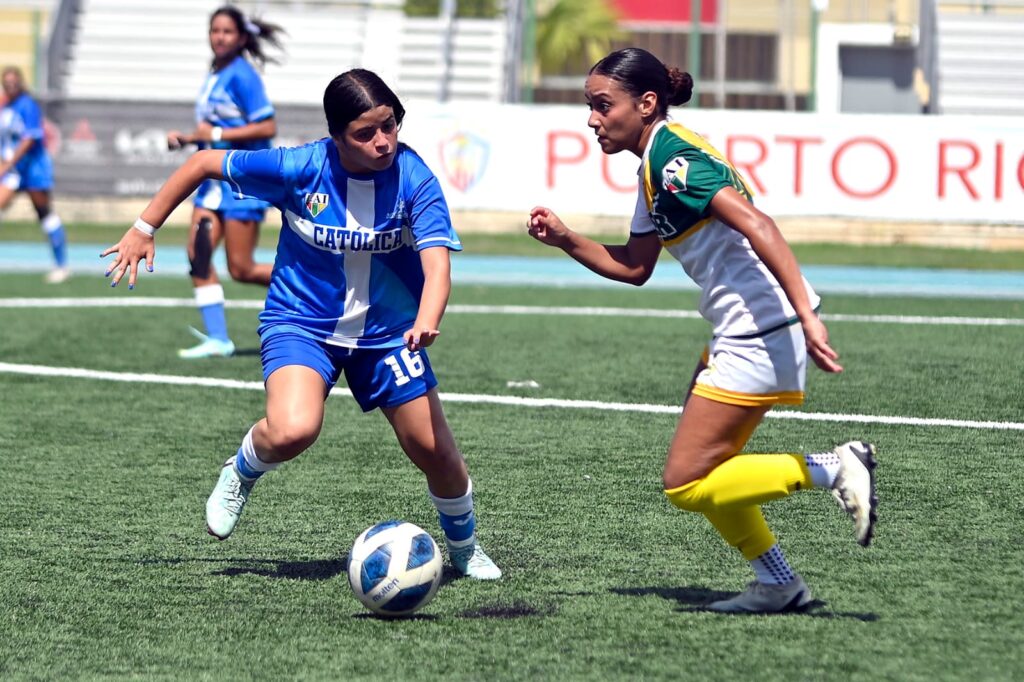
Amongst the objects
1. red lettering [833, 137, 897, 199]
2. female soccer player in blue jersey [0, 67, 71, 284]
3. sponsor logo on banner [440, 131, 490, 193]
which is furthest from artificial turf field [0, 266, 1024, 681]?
sponsor logo on banner [440, 131, 490, 193]

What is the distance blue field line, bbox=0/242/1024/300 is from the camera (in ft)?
52.2

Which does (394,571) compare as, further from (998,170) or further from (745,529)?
(998,170)

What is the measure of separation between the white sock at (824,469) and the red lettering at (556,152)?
14.0 meters

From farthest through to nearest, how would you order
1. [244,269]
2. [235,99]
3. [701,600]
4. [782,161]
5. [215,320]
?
[782,161], [215,320], [235,99], [244,269], [701,600]

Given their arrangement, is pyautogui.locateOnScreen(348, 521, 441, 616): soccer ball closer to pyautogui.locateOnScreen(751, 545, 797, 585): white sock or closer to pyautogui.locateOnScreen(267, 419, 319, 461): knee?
pyautogui.locateOnScreen(267, 419, 319, 461): knee

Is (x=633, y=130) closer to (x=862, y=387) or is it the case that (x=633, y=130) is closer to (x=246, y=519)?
(x=246, y=519)

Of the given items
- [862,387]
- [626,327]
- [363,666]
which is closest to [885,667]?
[363,666]

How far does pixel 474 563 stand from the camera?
5273 millimetres

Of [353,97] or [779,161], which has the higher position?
[353,97]

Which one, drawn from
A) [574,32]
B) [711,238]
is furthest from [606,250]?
[574,32]

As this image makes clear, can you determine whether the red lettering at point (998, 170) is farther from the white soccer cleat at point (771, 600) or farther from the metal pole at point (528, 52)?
the white soccer cleat at point (771, 600)

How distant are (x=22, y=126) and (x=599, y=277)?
6.57 metres

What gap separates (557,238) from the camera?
500 cm

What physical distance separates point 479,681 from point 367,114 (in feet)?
6.14
